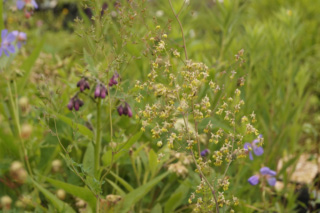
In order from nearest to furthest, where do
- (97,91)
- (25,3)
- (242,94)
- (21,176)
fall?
(242,94)
(97,91)
(21,176)
(25,3)

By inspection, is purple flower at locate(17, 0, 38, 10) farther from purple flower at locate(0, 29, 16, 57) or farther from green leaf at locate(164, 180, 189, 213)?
green leaf at locate(164, 180, 189, 213)

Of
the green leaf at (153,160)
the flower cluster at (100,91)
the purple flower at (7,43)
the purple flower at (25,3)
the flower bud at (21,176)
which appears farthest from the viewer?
the purple flower at (25,3)

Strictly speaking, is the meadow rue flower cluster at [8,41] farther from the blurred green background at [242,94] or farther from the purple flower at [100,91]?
the purple flower at [100,91]

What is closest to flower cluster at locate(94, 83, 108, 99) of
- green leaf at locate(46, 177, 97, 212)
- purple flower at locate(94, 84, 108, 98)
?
purple flower at locate(94, 84, 108, 98)

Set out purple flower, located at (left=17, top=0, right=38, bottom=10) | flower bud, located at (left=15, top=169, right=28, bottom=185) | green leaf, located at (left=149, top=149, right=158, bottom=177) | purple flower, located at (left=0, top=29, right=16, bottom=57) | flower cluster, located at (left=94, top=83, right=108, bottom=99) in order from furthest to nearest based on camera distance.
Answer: purple flower, located at (left=17, top=0, right=38, bottom=10)
purple flower, located at (left=0, top=29, right=16, bottom=57)
green leaf, located at (left=149, top=149, right=158, bottom=177)
flower bud, located at (left=15, top=169, right=28, bottom=185)
flower cluster, located at (left=94, top=83, right=108, bottom=99)

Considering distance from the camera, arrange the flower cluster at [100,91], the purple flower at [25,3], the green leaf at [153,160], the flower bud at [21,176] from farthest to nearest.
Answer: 1. the purple flower at [25,3]
2. the green leaf at [153,160]
3. the flower bud at [21,176]
4. the flower cluster at [100,91]

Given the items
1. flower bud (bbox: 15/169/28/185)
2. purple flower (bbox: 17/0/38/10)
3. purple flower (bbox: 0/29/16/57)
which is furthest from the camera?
purple flower (bbox: 17/0/38/10)

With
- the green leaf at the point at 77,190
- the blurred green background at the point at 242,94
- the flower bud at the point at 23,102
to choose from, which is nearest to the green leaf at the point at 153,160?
the blurred green background at the point at 242,94

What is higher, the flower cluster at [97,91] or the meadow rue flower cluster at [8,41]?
the meadow rue flower cluster at [8,41]

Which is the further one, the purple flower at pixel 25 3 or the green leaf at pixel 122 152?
the purple flower at pixel 25 3

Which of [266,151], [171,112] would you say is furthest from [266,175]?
[171,112]

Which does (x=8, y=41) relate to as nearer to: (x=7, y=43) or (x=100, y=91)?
(x=7, y=43)

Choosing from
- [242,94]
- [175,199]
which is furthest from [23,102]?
[242,94]
